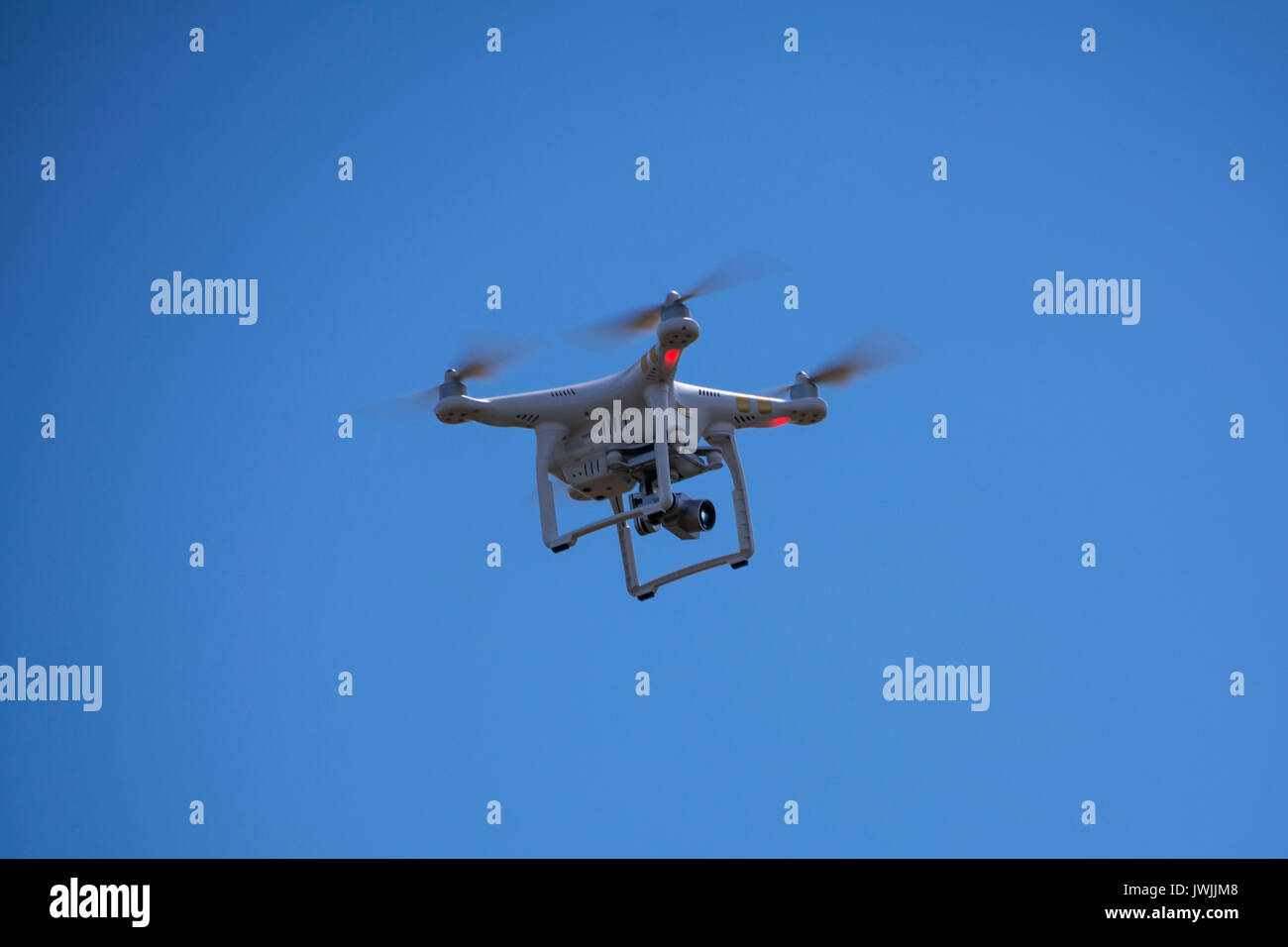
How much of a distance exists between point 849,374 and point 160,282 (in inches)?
656

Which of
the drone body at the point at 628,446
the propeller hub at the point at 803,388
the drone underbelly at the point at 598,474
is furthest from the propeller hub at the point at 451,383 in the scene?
the propeller hub at the point at 803,388

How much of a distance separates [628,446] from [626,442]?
0.33 feet

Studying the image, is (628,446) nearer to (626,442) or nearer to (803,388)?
(626,442)

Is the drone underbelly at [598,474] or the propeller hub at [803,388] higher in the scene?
the propeller hub at [803,388]

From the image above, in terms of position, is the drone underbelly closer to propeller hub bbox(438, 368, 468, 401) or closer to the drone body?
the drone body

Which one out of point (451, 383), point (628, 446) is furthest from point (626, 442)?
point (451, 383)

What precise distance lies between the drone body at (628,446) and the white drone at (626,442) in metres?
0.02

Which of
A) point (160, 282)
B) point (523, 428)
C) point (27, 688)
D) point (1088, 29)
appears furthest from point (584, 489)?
point (1088, 29)

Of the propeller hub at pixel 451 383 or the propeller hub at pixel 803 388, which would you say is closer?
the propeller hub at pixel 451 383

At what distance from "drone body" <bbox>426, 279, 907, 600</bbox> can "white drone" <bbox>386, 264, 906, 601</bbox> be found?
2cm

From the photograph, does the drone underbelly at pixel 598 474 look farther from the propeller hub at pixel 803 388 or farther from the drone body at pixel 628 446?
the propeller hub at pixel 803 388

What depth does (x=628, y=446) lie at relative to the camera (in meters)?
33.6

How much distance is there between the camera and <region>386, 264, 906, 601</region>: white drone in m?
33.0

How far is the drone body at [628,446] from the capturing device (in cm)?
3306
